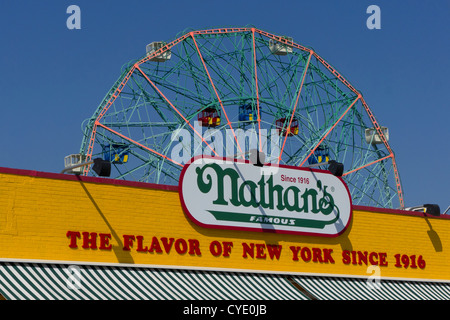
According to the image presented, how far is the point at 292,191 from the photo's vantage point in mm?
33688

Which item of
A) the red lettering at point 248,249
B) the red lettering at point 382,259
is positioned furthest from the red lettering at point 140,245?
the red lettering at point 382,259

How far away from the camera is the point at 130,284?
93.4 feet

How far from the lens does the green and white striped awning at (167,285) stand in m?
26.3

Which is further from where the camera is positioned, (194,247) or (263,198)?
(263,198)

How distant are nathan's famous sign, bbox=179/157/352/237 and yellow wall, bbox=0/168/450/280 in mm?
399

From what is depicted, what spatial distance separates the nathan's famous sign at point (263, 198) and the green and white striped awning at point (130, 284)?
6.64 feet

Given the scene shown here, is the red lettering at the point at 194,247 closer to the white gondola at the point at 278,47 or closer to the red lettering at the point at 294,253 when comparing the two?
the red lettering at the point at 294,253

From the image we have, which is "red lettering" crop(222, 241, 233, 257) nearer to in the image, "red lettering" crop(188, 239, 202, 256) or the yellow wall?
the yellow wall

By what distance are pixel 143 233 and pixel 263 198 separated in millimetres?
5363

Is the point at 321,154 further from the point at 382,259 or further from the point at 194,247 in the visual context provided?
the point at 194,247

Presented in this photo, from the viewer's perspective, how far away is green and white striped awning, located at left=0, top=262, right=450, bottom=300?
86.2 feet

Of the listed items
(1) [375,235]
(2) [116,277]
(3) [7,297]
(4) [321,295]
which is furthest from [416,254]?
(3) [7,297]

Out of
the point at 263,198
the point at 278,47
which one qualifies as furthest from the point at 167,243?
the point at 278,47

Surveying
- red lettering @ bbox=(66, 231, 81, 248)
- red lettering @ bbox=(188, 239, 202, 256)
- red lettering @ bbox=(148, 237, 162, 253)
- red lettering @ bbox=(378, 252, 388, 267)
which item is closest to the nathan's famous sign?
red lettering @ bbox=(188, 239, 202, 256)
